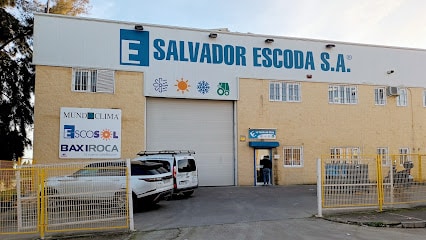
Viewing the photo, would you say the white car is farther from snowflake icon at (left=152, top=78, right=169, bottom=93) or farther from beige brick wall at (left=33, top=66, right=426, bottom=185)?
snowflake icon at (left=152, top=78, right=169, bottom=93)

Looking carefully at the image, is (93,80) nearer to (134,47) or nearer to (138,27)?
(134,47)

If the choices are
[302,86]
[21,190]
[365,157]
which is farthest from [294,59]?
[21,190]

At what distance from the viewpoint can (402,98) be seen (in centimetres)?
2755

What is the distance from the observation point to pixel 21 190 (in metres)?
9.88

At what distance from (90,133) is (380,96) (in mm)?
17946

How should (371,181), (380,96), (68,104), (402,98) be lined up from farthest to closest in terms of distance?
1. (402,98)
2. (380,96)
3. (68,104)
4. (371,181)

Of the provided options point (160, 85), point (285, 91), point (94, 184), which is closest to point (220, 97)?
point (160, 85)

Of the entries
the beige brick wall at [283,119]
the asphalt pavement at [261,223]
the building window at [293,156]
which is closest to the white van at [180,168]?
the asphalt pavement at [261,223]

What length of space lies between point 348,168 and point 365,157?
0.65 meters

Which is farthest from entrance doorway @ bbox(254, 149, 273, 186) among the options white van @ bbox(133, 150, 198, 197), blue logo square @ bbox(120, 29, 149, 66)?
blue logo square @ bbox(120, 29, 149, 66)

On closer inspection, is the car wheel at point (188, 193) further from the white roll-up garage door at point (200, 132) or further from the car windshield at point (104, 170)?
the car windshield at point (104, 170)

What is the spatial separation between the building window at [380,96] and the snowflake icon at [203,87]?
11109mm

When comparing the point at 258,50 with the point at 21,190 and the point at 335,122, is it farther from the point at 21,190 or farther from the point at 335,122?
the point at 21,190

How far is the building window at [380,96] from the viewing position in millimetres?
26812
